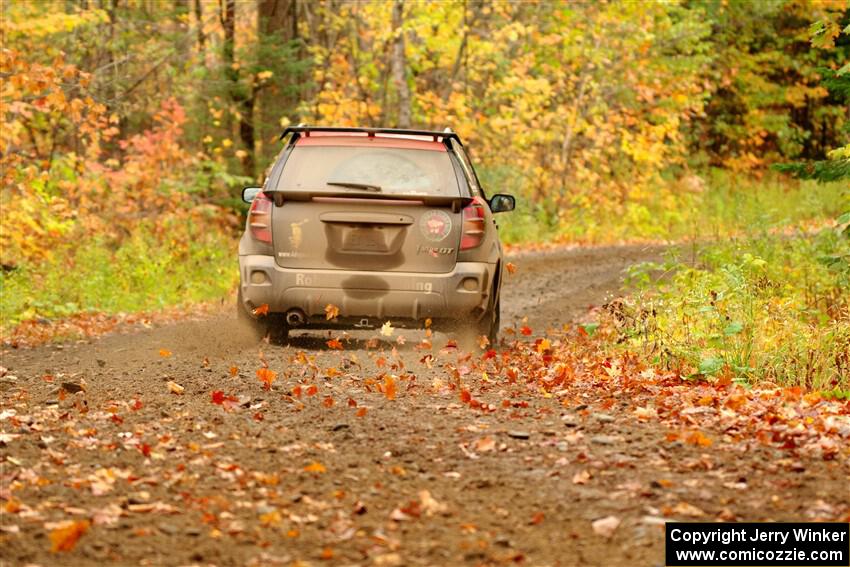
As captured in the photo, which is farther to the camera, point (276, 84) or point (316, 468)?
point (276, 84)

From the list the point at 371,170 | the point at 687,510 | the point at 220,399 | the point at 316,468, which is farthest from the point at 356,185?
the point at 687,510

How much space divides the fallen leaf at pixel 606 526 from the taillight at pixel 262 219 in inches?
217

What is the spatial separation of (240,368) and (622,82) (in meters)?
20.2

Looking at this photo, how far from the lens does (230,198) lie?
Result: 22.2 metres

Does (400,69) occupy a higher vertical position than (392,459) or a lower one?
higher

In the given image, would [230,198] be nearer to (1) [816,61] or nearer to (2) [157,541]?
(2) [157,541]

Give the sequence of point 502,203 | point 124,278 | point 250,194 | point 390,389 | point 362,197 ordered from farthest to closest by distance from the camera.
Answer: point 124,278 → point 502,203 → point 250,194 → point 362,197 → point 390,389

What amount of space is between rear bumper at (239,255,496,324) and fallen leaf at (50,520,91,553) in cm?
528

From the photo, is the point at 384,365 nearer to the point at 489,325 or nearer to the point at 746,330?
the point at 489,325

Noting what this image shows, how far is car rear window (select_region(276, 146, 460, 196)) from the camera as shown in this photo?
1033cm

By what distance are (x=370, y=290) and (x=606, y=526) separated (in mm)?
5188

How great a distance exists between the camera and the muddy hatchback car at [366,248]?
33.3 feet

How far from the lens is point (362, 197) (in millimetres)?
10133

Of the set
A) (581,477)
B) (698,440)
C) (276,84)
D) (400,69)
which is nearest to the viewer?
(581,477)
